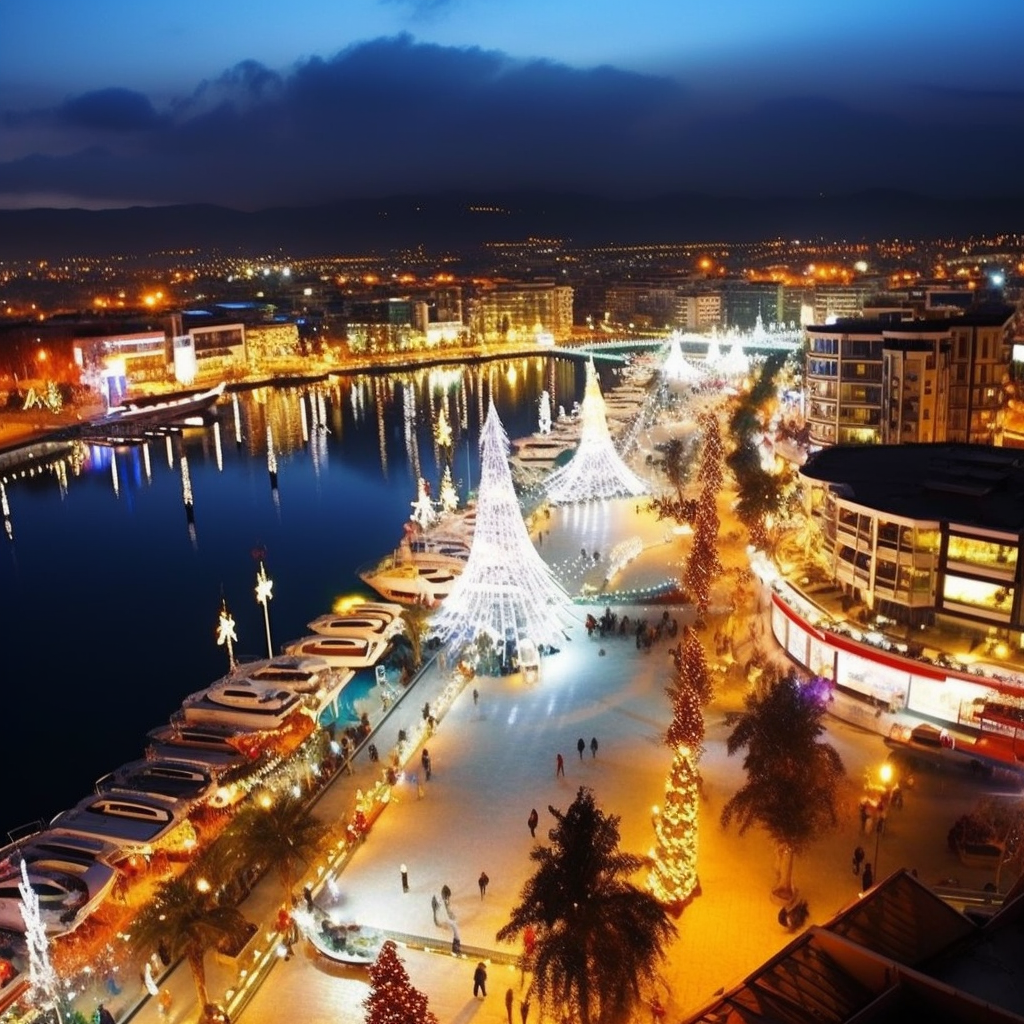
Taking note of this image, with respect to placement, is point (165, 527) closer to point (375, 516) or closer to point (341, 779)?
point (375, 516)

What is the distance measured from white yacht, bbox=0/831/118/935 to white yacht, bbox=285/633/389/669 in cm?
817

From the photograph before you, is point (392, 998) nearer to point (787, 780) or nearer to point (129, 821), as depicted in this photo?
point (787, 780)

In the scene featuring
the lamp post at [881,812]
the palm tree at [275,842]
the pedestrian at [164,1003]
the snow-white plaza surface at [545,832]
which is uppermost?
the palm tree at [275,842]

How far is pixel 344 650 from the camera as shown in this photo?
22.3 metres

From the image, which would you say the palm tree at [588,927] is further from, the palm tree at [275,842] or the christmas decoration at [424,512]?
the christmas decoration at [424,512]

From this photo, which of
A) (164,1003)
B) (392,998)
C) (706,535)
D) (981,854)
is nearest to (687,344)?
(706,535)

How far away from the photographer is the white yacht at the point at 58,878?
41.4ft

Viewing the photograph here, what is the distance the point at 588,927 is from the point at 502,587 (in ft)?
36.8

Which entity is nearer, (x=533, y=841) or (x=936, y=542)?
(x=533, y=841)

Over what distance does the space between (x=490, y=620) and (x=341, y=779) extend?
5.16m

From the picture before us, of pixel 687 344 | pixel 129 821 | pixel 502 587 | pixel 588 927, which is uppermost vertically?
pixel 588 927

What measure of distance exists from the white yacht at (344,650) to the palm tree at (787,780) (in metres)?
11.8

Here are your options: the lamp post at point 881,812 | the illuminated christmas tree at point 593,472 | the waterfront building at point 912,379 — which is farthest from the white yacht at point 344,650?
the waterfront building at point 912,379

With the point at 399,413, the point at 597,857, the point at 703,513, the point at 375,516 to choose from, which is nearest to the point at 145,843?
the point at 597,857
